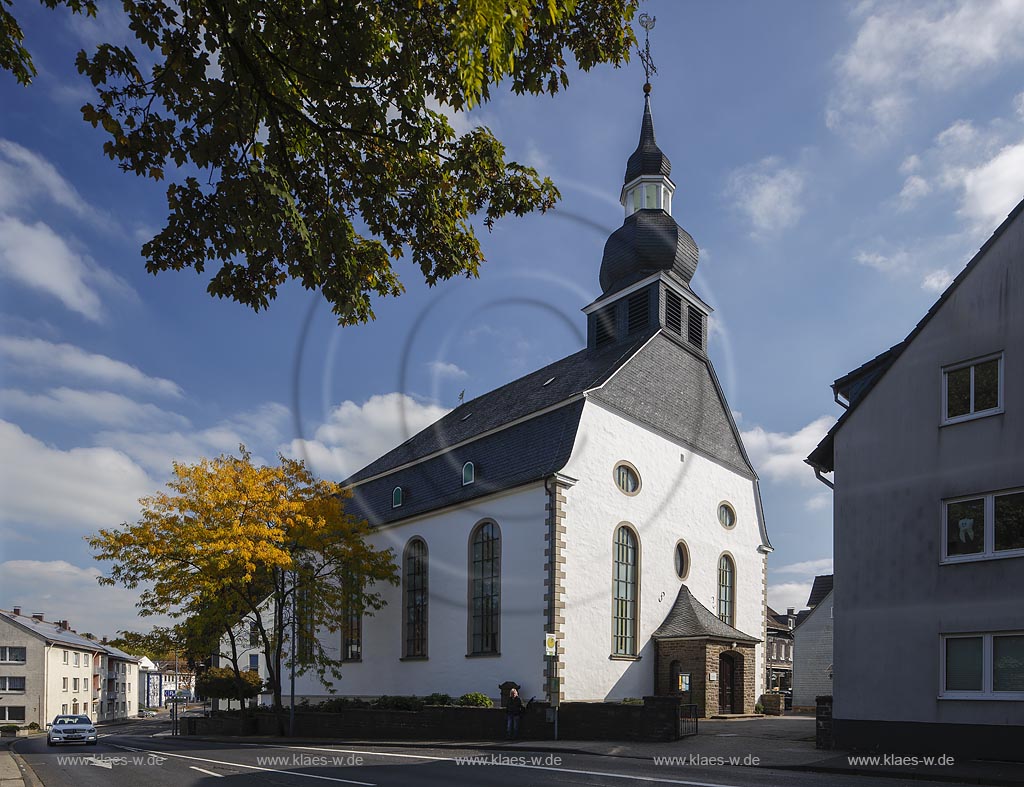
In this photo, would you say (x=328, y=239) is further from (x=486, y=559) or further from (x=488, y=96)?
(x=486, y=559)

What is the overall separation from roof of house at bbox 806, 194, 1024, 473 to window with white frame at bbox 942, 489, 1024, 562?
9.36 ft

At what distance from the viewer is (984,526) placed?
15641 millimetres

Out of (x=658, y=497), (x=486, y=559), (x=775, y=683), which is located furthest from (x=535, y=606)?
(x=775, y=683)

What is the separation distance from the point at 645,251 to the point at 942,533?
19.8 m

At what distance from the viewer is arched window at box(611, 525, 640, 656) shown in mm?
27297

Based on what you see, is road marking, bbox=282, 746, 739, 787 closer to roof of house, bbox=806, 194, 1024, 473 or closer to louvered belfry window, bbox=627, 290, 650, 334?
roof of house, bbox=806, 194, 1024, 473

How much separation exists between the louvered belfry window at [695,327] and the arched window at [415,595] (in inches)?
550

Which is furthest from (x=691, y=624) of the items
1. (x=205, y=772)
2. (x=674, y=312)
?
(x=205, y=772)

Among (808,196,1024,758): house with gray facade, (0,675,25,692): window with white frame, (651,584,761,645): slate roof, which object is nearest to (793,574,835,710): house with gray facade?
(651,584,761,645): slate roof

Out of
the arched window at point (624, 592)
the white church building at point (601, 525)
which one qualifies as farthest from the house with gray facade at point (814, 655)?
the arched window at point (624, 592)

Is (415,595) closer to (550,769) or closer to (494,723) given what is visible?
(494,723)

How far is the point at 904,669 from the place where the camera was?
16.2 meters

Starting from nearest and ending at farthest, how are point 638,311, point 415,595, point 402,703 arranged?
1. point 402,703
2. point 415,595
3. point 638,311

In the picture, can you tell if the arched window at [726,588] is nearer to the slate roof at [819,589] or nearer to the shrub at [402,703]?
the shrub at [402,703]
